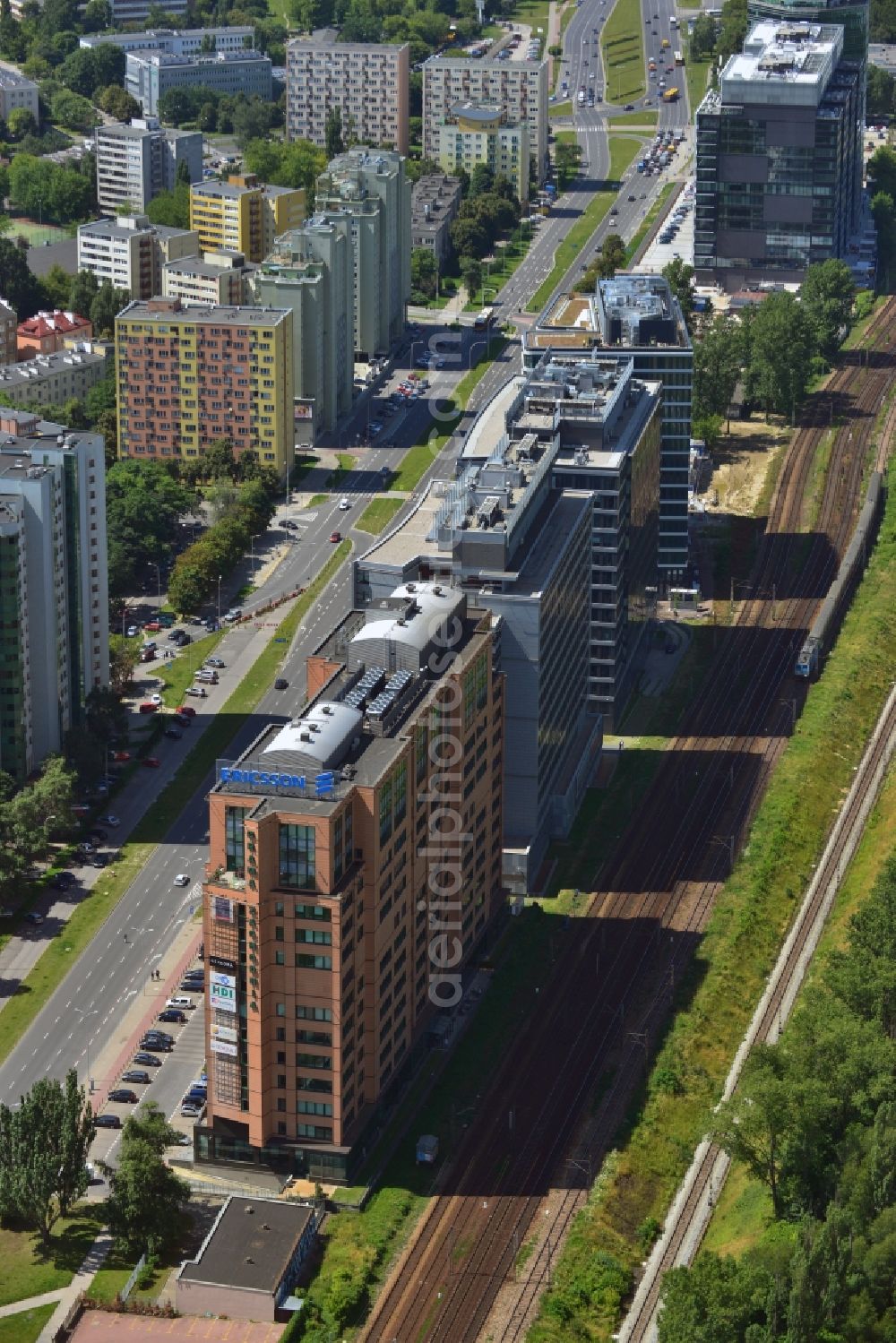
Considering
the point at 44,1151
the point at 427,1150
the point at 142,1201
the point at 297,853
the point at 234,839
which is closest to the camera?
the point at 297,853

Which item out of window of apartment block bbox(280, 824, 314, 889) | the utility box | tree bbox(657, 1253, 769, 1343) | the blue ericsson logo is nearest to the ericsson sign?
the blue ericsson logo

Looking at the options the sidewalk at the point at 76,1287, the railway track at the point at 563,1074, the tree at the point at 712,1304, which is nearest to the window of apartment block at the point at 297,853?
the railway track at the point at 563,1074

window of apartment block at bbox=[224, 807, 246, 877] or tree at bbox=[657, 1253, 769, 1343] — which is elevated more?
window of apartment block at bbox=[224, 807, 246, 877]

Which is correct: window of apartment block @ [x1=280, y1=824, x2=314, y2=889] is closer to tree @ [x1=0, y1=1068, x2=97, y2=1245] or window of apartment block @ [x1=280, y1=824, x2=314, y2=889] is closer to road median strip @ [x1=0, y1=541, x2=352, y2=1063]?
tree @ [x1=0, y1=1068, x2=97, y2=1245]

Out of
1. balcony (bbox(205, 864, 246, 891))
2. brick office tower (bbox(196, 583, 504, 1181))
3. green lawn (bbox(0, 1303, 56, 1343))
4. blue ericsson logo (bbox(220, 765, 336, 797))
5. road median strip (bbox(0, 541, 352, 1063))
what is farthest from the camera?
road median strip (bbox(0, 541, 352, 1063))

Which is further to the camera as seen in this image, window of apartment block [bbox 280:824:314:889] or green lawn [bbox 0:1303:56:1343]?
window of apartment block [bbox 280:824:314:889]

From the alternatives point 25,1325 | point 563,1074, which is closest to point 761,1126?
point 563,1074

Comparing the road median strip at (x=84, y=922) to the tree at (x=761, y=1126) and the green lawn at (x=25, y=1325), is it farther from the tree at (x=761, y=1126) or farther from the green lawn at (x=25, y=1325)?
the tree at (x=761, y=1126)

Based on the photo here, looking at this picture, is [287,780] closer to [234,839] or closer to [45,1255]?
[234,839]
